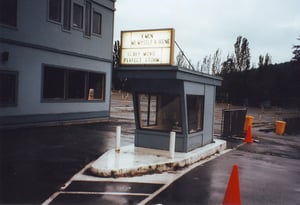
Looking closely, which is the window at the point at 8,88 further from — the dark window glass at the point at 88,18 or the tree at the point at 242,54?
the tree at the point at 242,54

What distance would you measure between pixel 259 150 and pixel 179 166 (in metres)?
6.96

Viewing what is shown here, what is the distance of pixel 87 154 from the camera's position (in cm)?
→ 1122

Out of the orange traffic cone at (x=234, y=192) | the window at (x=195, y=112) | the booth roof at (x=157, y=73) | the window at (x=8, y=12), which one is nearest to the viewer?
the orange traffic cone at (x=234, y=192)

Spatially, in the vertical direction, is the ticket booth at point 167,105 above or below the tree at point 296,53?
below

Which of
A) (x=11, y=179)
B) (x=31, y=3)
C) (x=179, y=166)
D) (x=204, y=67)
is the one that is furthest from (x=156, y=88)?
(x=204, y=67)

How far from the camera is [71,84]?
19.2 m

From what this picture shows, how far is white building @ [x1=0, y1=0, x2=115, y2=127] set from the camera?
15.2 metres

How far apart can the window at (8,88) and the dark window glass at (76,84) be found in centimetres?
395

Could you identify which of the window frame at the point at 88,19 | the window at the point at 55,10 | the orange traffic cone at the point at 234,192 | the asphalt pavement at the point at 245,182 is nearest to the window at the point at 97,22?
the window frame at the point at 88,19

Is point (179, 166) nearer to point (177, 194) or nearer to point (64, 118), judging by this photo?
point (177, 194)

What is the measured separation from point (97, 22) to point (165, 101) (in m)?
11.6

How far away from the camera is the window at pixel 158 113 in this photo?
11773mm

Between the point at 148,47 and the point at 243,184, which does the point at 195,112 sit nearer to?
the point at 148,47

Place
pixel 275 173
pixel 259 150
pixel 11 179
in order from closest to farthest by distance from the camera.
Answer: pixel 11 179 → pixel 275 173 → pixel 259 150
